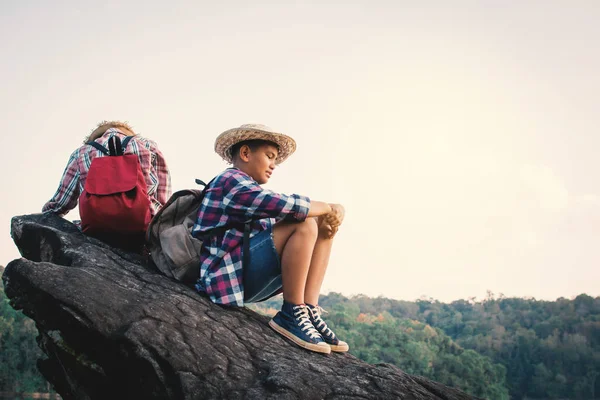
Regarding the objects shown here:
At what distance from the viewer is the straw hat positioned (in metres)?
4.21

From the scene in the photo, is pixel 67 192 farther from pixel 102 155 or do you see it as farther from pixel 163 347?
pixel 163 347

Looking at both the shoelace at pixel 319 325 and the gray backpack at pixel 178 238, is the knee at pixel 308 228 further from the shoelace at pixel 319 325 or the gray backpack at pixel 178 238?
the shoelace at pixel 319 325

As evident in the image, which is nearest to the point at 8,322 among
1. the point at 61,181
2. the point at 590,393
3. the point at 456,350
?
the point at 61,181

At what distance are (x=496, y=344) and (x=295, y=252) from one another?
3150 inches

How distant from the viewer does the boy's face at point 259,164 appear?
4258 millimetres

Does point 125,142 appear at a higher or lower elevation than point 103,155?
higher

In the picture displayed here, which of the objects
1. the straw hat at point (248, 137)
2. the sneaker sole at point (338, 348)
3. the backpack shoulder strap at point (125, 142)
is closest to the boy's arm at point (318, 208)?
the straw hat at point (248, 137)

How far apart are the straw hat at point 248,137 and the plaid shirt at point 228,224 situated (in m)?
0.36

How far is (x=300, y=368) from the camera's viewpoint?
136 inches

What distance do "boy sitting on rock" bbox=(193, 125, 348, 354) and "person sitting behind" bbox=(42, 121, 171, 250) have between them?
795 mm

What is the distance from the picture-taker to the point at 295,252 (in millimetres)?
3793

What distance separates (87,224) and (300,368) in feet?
7.06

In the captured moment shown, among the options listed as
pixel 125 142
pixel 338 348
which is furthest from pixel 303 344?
pixel 125 142

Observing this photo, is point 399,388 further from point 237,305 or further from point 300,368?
point 237,305
